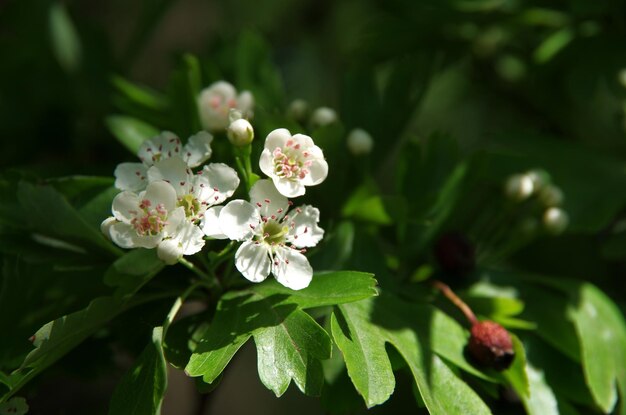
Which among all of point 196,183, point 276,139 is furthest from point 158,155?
point 276,139

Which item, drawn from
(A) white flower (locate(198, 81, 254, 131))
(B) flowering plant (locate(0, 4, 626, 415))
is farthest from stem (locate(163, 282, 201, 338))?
(A) white flower (locate(198, 81, 254, 131))

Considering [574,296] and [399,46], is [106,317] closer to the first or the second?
→ [574,296]

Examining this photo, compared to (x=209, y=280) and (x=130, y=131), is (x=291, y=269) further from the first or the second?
(x=130, y=131)

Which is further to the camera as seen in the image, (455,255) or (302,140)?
(455,255)

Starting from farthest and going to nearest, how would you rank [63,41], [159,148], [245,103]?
1. [63,41]
2. [245,103]
3. [159,148]

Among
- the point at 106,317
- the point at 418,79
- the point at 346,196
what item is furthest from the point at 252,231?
the point at 418,79
